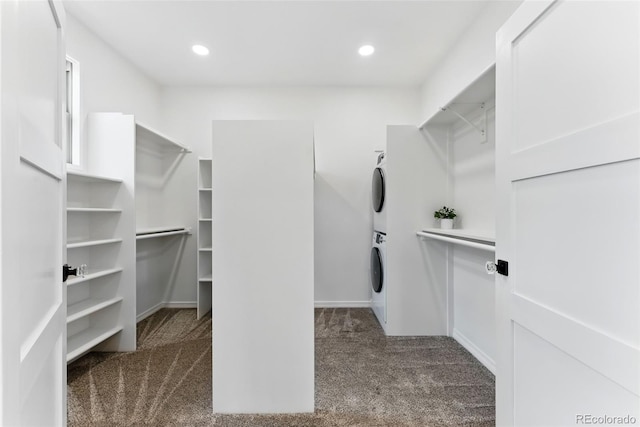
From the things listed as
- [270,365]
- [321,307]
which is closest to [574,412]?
[270,365]

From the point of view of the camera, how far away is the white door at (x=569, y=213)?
2.35 ft

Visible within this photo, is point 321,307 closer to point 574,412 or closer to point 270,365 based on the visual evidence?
point 270,365

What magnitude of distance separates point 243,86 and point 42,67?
2922mm

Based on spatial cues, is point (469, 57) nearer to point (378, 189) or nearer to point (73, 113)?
point (378, 189)

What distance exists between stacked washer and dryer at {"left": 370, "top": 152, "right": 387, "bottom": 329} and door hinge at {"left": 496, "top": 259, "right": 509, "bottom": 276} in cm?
158

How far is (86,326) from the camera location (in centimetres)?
240

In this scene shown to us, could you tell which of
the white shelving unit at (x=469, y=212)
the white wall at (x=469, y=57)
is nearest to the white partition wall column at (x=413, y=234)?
the white shelving unit at (x=469, y=212)

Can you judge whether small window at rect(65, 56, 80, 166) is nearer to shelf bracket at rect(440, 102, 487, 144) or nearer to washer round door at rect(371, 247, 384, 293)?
washer round door at rect(371, 247, 384, 293)

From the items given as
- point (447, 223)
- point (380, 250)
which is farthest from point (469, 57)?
point (380, 250)

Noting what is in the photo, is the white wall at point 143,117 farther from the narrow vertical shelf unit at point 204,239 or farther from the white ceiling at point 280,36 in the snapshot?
the narrow vertical shelf unit at point 204,239

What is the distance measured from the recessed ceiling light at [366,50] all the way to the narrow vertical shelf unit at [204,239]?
1.89 m

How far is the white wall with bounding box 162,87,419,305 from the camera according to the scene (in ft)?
11.6

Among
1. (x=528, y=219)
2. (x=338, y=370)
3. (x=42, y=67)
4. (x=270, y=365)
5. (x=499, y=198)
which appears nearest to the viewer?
(x=42, y=67)

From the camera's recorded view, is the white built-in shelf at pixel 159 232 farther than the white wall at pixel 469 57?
Yes
